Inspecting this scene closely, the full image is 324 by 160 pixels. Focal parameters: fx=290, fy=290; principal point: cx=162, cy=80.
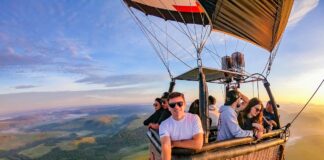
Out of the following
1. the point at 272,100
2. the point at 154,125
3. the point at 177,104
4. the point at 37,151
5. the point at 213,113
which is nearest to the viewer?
the point at 177,104

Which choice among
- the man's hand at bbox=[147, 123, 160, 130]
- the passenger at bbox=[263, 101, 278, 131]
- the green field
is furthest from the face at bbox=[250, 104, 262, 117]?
the green field

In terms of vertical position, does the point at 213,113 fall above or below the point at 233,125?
above

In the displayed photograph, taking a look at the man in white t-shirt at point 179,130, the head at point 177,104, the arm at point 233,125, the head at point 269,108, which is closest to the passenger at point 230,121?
the arm at point 233,125

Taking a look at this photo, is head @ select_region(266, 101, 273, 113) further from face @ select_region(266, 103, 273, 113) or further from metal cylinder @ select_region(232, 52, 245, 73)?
metal cylinder @ select_region(232, 52, 245, 73)

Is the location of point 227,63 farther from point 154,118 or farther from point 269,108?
point 154,118

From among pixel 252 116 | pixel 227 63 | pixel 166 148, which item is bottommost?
pixel 166 148

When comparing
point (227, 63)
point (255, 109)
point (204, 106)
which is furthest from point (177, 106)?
point (227, 63)

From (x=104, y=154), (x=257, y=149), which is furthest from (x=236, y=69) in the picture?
(x=104, y=154)
